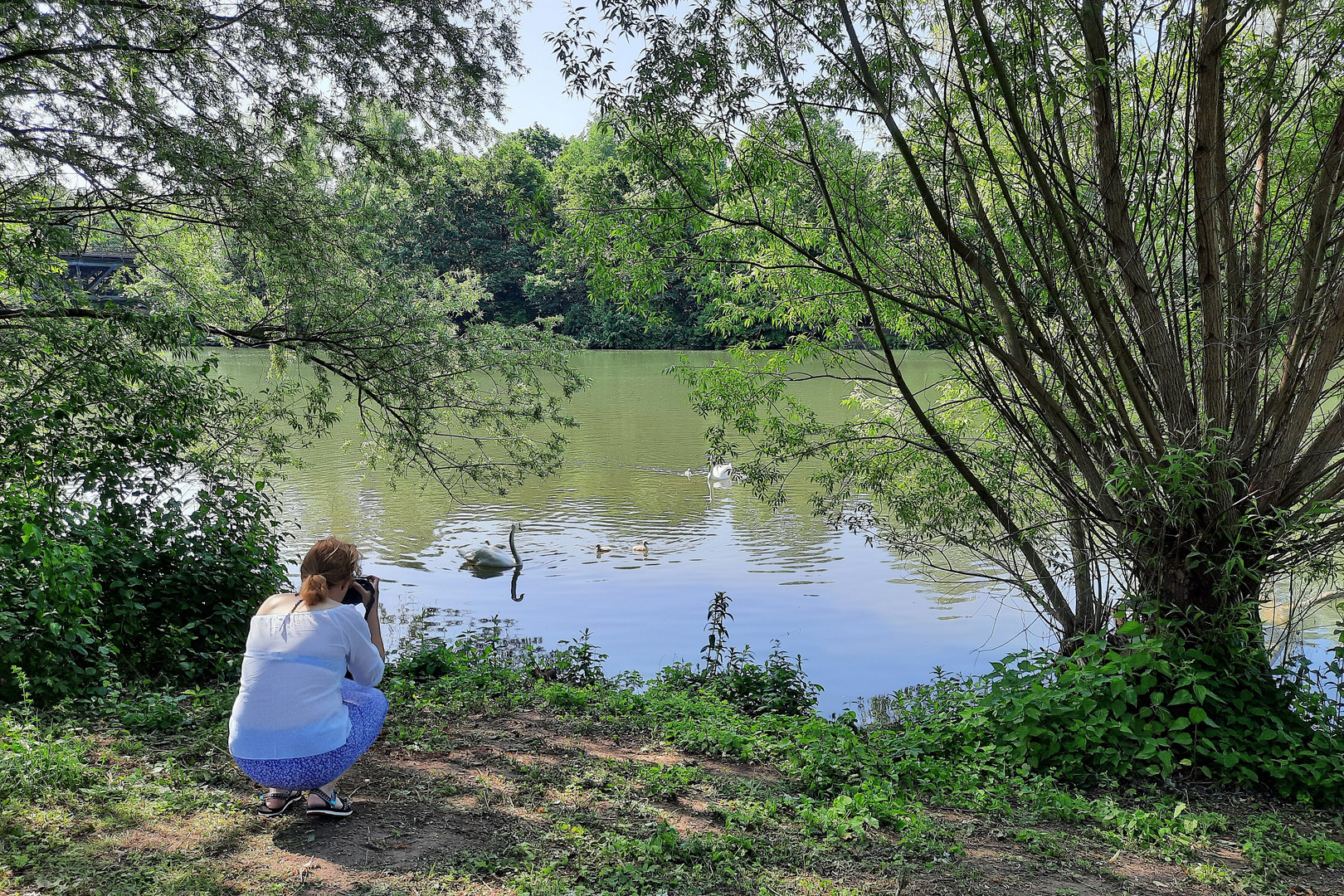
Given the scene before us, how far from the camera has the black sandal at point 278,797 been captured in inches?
127

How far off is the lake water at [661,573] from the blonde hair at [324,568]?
492 cm

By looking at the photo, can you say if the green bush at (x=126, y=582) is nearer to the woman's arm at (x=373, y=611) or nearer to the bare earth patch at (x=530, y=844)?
the bare earth patch at (x=530, y=844)

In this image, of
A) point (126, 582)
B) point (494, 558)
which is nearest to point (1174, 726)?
point (126, 582)

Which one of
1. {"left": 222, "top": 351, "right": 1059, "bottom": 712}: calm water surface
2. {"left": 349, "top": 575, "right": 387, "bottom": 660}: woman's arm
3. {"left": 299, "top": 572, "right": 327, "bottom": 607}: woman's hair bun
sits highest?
{"left": 299, "top": 572, "right": 327, "bottom": 607}: woman's hair bun

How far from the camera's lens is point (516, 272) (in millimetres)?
46562

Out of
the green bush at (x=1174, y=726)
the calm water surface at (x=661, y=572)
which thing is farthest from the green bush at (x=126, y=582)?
the green bush at (x=1174, y=726)

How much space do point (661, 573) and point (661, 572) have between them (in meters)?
0.04

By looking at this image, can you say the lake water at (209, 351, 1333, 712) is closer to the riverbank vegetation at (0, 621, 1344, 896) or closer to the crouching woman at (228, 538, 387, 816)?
the riverbank vegetation at (0, 621, 1344, 896)

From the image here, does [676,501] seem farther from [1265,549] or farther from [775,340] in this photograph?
[1265,549]

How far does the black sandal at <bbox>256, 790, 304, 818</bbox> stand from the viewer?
3217 mm

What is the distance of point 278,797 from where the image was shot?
324cm

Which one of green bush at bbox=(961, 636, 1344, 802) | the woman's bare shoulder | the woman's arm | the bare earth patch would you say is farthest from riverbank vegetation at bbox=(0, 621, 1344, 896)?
the woman's bare shoulder

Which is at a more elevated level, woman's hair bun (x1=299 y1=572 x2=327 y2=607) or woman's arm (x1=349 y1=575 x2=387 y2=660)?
woman's hair bun (x1=299 y1=572 x2=327 y2=607)

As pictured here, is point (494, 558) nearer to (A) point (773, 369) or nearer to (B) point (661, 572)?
(B) point (661, 572)
